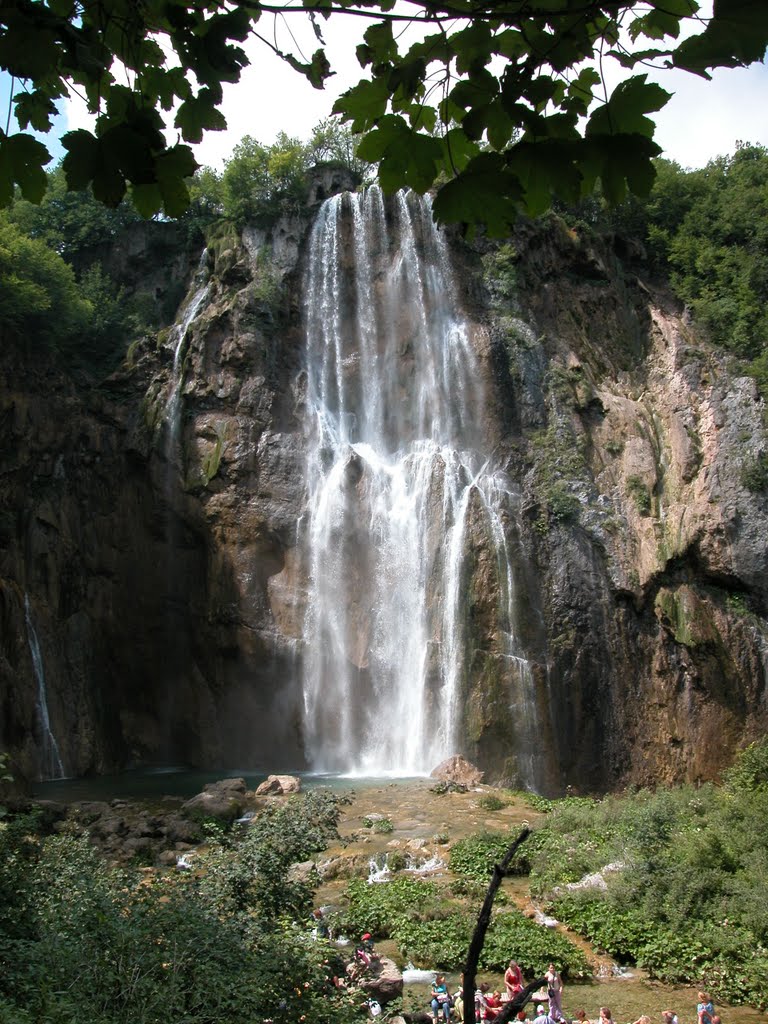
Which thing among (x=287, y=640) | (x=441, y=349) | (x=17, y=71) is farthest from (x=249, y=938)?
(x=441, y=349)

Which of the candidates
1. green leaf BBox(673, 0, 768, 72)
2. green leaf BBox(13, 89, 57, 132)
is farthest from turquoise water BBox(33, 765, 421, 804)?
green leaf BBox(673, 0, 768, 72)

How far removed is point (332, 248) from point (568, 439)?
39.6 feet

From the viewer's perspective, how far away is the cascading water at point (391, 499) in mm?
24497

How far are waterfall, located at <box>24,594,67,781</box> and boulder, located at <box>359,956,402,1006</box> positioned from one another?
676 inches

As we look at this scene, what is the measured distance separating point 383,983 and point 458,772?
40.4 feet

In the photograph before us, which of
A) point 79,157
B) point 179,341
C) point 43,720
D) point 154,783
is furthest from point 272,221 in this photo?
point 79,157

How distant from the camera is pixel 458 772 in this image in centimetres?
2105

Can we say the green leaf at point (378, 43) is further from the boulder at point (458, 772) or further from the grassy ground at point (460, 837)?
the boulder at point (458, 772)

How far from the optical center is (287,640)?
26250 mm

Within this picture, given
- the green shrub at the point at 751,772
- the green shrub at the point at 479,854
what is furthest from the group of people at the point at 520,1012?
the green shrub at the point at 751,772

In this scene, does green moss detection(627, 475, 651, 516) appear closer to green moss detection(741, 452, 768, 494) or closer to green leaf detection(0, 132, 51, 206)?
green moss detection(741, 452, 768, 494)

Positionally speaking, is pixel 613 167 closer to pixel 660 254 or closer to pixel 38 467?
pixel 38 467

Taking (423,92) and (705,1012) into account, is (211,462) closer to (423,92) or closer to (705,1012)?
(705,1012)

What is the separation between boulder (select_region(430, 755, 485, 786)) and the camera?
20.7 m
